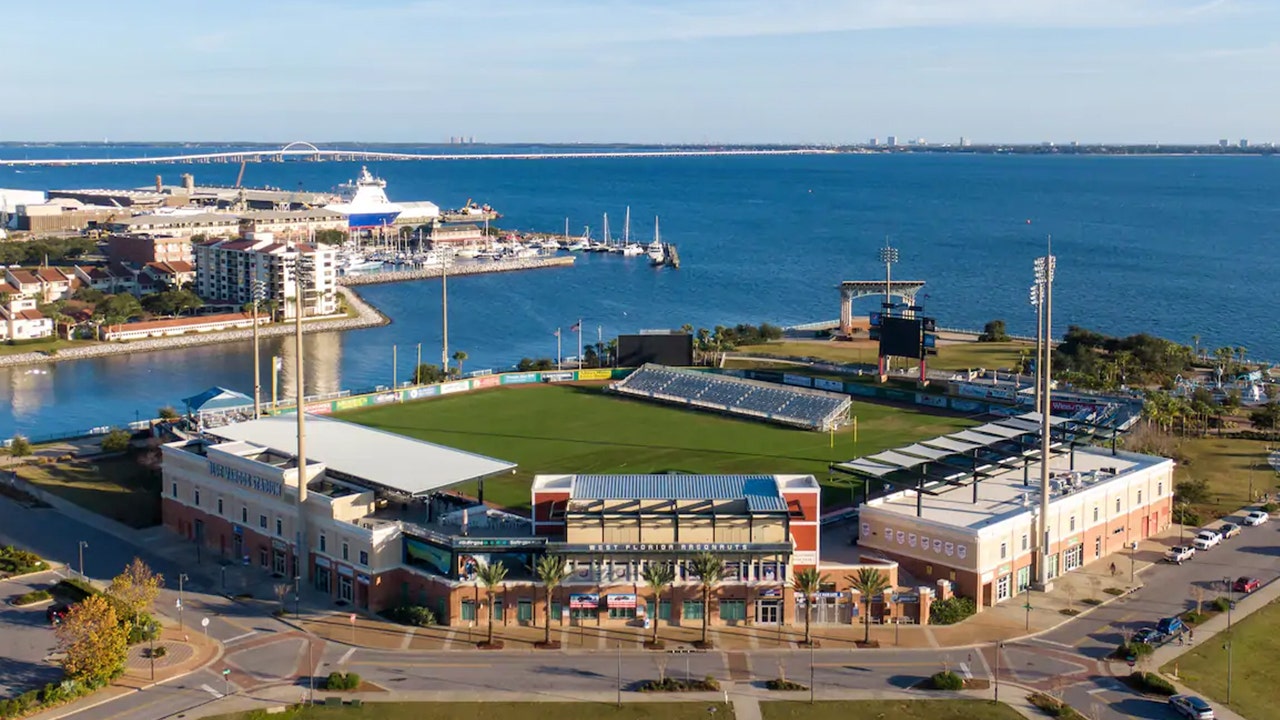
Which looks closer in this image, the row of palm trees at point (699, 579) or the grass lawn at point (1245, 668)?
the grass lawn at point (1245, 668)

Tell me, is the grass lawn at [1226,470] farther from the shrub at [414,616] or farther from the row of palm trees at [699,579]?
the shrub at [414,616]

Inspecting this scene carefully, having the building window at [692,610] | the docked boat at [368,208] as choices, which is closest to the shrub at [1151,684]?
the building window at [692,610]

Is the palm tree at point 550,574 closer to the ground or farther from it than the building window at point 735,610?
farther from it

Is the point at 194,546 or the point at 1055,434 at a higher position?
the point at 1055,434

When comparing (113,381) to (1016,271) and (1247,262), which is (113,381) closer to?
(1016,271)

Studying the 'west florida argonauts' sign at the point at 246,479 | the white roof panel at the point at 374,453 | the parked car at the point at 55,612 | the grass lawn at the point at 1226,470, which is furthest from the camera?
the grass lawn at the point at 1226,470

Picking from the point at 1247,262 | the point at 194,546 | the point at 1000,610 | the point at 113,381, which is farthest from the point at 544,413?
the point at 1247,262

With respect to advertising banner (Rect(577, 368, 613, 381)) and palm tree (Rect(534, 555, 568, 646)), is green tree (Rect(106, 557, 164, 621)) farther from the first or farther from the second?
advertising banner (Rect(577, 368, 613, 381))

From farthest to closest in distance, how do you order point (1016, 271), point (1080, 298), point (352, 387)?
1. point (1016, 271)
2. point (1080, 298)
3. point (352, 387)
